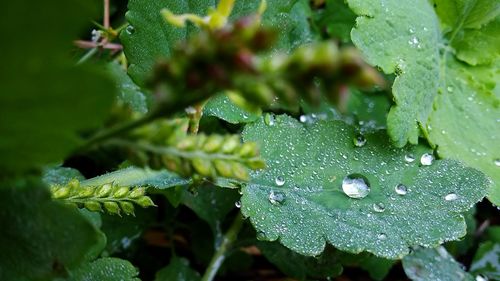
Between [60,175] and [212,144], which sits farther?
[60,175]

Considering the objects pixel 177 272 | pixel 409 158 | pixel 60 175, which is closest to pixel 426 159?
pixel 409 158

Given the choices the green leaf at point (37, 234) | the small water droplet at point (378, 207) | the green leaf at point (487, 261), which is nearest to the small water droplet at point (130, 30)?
the small water droplet at point (378, 207)

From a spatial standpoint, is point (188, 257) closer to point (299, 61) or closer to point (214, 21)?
point (214, 21)

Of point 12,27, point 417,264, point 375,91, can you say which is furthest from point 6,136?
point 375,91

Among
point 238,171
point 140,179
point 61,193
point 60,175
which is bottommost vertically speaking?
point 60,175

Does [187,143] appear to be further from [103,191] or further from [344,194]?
[344,194]

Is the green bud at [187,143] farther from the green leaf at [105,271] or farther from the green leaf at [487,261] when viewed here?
the green leaf at [487,261]
